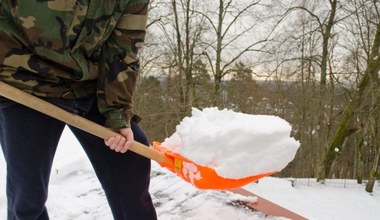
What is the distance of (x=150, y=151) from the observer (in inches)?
53.8

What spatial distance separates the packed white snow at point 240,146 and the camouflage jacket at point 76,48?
409 millimetres

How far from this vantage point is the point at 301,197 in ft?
35.6

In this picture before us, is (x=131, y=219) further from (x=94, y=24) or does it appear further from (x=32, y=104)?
(x=94, y=24)

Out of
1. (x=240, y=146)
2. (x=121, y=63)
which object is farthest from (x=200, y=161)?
(x=121, y=63)

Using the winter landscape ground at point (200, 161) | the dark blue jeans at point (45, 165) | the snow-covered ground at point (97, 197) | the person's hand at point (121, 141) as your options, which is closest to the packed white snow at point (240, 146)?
the winter landscape ground at point (200, 161)

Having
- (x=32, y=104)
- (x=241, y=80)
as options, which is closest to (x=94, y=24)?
(x=32, y=104)

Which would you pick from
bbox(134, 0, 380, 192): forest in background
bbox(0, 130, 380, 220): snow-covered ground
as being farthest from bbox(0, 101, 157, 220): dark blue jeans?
bbox(134, 0, 380, 192): forest in background

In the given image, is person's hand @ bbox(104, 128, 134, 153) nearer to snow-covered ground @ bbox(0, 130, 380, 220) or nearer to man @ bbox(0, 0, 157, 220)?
man @ bbox(0, 0, 157, 220)

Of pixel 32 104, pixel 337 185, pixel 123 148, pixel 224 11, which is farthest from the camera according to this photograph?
pixel 224 11

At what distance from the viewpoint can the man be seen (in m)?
1.09

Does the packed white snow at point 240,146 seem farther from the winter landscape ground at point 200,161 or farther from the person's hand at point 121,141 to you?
the person's hand at point 121,141

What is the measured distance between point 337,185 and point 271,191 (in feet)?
11.6

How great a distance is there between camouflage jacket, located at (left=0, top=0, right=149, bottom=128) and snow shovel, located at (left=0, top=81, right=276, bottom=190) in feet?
0.15

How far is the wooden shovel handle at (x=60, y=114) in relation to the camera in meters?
1.11
